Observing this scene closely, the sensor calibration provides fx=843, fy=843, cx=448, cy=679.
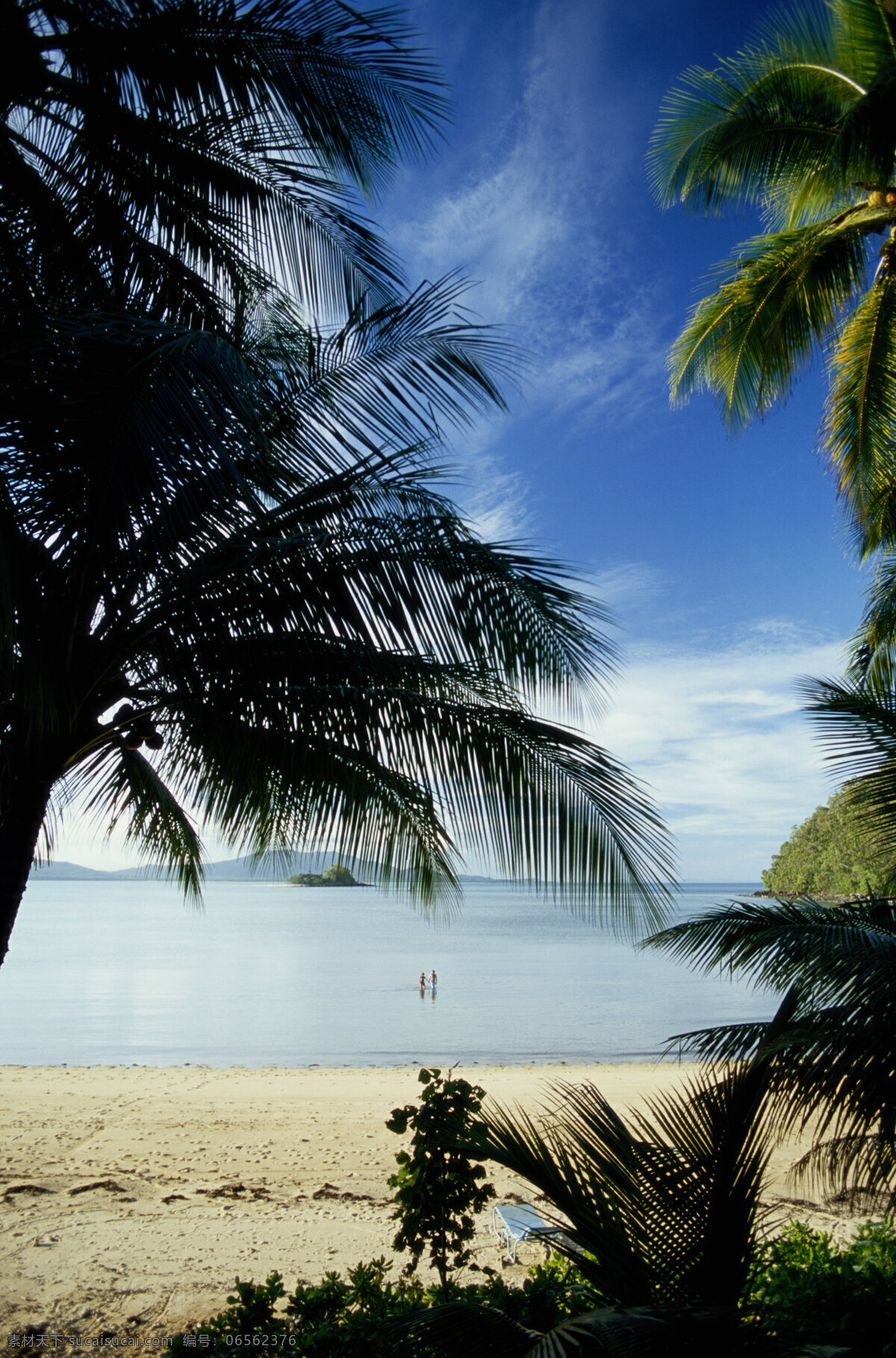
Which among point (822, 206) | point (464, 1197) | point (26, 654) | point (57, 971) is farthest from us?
point (57, 971)

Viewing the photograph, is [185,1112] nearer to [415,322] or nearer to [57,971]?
[415,322]

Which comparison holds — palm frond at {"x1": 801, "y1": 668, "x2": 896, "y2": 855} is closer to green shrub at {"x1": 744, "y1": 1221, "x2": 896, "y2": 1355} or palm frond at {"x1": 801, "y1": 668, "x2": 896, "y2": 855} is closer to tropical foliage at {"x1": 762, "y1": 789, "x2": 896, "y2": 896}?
green shrub at {"x1": 744, "y1": 1221, "x2": 896, "y2": 1355}

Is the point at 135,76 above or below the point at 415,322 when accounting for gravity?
above

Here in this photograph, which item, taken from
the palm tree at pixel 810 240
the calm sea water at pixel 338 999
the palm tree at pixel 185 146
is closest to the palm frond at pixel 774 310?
the palm tree at pixel 810 240

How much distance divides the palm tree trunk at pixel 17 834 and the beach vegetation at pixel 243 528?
0.01 metres

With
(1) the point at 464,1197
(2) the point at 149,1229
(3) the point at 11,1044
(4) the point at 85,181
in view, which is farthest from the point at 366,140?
(3) the point at 11,1044

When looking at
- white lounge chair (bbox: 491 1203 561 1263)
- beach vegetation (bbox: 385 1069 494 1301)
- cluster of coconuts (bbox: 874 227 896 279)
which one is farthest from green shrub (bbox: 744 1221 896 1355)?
cluster of coconuts (bbox: 874 227 896 279)

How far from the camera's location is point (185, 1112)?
11570 millimetres

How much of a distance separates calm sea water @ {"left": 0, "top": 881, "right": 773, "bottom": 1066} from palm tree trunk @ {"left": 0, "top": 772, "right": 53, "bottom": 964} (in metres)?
14.4

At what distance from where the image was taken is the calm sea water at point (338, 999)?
18062 millimetres

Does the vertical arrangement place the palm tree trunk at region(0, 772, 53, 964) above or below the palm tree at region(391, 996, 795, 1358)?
above

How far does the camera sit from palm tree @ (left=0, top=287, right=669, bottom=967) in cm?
355

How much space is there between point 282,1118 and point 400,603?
9833 millimetres

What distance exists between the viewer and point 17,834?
383cm
